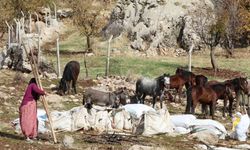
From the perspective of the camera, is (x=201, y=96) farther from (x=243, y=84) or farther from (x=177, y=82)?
(x=177, y=82)

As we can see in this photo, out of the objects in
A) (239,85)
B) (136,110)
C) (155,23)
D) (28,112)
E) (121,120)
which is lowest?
(121,120)

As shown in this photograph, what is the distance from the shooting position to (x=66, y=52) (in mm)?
44562

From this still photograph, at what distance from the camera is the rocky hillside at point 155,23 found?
1796 inches

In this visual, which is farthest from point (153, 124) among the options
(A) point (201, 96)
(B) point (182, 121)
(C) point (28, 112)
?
(A) point (201, 96)

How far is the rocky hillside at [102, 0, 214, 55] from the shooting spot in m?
45.6

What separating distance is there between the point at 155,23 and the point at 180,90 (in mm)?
24689

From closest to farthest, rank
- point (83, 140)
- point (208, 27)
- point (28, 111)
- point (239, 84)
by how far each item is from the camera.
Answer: point (28, 111)
point (83, 140)
point (239, 84)
point (208, 27)

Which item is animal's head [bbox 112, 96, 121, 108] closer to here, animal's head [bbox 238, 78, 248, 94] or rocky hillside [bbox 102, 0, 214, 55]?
animal's head [bbox 238, 78, 248, 94]

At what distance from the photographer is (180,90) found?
23328mm

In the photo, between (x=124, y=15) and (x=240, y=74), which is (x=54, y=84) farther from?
(x=124, y=15)

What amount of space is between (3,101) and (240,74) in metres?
18.1

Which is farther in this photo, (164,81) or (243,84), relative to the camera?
(164,81)

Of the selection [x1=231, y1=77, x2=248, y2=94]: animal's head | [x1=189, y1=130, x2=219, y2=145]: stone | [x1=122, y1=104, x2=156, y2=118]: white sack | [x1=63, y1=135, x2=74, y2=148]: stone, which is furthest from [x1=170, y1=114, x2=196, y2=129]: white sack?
[x1=231, y1=77, x2=248, y2=94]: animal's head

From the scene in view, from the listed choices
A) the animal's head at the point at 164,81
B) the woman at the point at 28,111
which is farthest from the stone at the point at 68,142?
the animal's head at the point at 164,81
